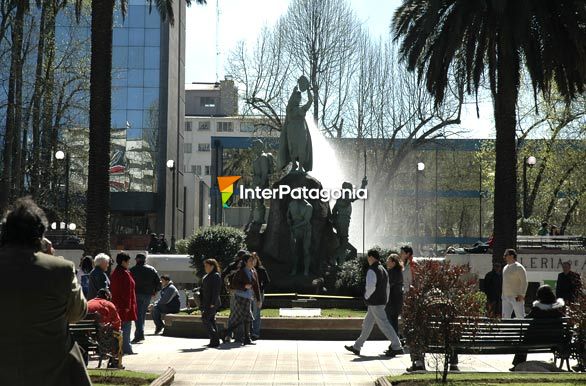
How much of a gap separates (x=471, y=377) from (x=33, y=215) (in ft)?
25.4

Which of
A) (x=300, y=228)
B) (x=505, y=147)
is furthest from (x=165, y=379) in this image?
(x=300, y=228)

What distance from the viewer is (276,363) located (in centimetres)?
1617

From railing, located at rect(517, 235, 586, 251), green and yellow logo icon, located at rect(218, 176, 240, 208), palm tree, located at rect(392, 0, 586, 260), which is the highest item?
palm tree, located at rect(392, 0, 586, 260)

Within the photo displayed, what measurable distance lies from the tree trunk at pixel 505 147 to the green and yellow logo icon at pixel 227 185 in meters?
43.1

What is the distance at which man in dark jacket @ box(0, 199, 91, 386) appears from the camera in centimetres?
565

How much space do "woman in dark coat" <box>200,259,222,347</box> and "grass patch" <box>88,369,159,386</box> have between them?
21.0 feet

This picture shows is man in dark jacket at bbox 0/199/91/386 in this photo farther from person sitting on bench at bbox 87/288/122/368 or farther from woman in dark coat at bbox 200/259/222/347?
woman in dark coat at bbox 200/259/222/347

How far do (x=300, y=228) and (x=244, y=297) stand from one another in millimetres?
13532

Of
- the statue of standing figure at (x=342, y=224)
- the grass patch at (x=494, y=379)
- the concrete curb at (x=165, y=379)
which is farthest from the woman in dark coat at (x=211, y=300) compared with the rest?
the statue of standing figure at (x=342, y=224)

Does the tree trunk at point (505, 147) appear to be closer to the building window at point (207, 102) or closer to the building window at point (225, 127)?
the building window at point (225, 127)

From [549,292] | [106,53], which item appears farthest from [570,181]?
[549,292]

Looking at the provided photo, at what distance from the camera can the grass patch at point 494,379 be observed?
12.1m

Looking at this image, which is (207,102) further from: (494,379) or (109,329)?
(494,379)

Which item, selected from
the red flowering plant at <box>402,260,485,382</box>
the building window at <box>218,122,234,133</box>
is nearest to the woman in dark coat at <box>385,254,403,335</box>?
the red flowering plant at <box>402,260,485,382</box>
